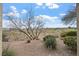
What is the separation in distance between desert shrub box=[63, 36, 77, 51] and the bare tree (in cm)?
48

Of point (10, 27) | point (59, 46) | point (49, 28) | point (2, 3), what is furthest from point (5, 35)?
point (59, 46)

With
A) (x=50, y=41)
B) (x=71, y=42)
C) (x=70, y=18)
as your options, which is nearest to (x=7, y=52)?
(x=50, y=41)

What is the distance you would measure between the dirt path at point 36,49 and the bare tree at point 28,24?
0.14 metres

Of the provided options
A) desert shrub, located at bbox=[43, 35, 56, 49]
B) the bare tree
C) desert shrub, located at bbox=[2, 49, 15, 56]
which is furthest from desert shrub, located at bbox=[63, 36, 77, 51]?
desert shrub, located at bbox=[2, 49, 15, 56]

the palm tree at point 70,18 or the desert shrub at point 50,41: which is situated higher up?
the palm tree at point 70,18

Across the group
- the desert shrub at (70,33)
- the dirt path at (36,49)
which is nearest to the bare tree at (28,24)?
the dirt path at (36,49)

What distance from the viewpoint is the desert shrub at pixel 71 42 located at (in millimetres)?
2623

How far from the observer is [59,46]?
2.65 m

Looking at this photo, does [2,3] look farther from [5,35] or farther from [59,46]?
[59,46]

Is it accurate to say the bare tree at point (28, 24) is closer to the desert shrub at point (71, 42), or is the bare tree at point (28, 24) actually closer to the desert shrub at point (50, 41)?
the desert shrub at point (50, 41)

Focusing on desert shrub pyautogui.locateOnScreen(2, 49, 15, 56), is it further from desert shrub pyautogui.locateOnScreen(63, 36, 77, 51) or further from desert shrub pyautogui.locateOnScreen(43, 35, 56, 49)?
desert shrub pyautogui.locateOnScreen(63, 36, 77, 51)

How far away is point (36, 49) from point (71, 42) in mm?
627

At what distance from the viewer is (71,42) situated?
263 centimetres

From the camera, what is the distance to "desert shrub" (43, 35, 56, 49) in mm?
2643
